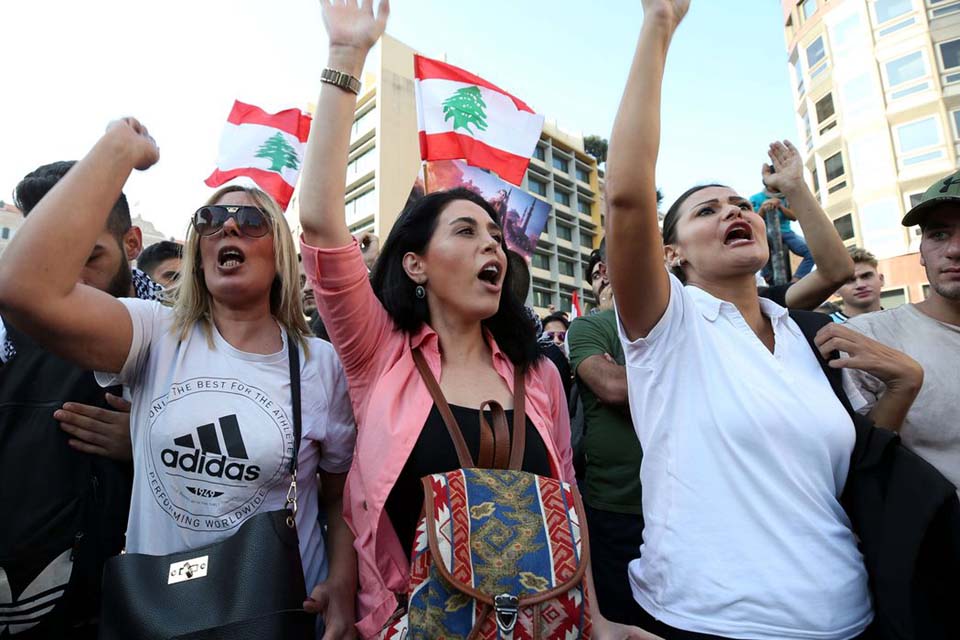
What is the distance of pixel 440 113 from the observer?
5898 mm

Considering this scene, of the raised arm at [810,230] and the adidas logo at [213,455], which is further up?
the raised arm at [810,230]

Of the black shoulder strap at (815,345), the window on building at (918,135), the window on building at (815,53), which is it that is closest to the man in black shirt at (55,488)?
the black shoulder strap at (815,345)

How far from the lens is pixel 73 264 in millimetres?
1545

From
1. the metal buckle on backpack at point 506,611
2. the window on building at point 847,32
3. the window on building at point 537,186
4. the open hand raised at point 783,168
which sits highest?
the window on building at point 537,186

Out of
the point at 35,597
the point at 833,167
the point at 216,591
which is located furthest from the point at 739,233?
the point at 833,167

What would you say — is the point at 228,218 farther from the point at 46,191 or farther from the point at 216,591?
the point at 216,591

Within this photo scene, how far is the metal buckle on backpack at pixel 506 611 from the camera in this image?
1360 millimetres

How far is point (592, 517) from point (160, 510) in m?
1.89

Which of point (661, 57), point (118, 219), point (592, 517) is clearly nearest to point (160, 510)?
point (118, 219)

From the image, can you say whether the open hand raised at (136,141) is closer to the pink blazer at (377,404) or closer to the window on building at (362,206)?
the pink blazer at (377,404)

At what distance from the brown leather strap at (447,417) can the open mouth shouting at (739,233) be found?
122cm

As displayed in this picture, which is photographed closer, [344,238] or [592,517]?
[344,238]

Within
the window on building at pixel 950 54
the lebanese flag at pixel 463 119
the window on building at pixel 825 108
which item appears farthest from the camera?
the window on building at pixel 825 108

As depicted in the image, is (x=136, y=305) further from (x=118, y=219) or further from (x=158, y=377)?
(x=118, y=219)
